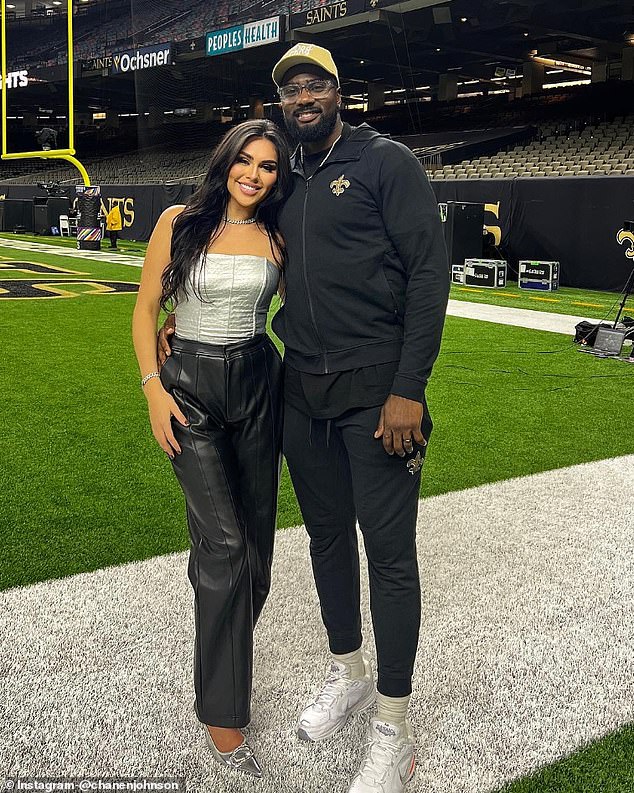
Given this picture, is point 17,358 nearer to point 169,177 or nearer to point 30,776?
point 30,776

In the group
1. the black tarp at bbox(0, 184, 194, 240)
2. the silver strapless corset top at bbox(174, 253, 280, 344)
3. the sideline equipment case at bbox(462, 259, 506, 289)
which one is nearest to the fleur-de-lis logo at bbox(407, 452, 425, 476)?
the silver strapless corset top at bbox(174, 253, 280, 344)

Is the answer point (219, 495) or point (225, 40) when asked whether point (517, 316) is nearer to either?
point (219, 495)

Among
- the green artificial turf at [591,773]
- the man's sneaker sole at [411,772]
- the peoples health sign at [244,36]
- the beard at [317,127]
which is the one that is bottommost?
the green artificial turf at [591,773]

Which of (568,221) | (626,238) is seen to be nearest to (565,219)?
(568,221)

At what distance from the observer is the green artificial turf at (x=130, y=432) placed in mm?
3586

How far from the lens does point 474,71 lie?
3409 centimetres

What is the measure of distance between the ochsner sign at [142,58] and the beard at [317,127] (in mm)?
27392

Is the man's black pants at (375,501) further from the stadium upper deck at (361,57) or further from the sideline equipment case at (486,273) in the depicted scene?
the stadium upper deck at (361,57)

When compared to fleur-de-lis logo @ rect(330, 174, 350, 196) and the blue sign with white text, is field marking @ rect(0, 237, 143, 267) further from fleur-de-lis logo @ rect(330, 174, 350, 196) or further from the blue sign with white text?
fleur-de-lis logo @ rect(330, 174, 350, 196)

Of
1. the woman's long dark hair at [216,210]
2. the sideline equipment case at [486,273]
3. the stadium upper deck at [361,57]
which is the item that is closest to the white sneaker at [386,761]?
the woman's long dark hair at [216,210]

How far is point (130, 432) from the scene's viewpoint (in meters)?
5.20

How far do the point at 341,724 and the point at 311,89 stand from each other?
162 centimetres

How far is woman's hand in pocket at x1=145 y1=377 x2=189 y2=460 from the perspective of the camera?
2.09 m

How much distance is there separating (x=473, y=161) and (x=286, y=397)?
2458 cm
